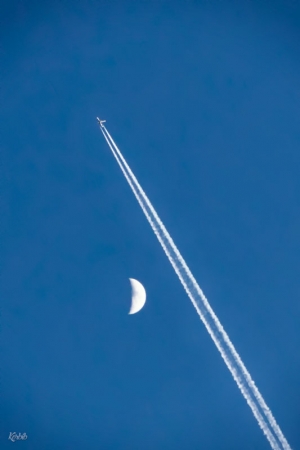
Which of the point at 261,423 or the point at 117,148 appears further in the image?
the point at 117,148

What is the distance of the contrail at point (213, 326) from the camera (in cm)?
2689

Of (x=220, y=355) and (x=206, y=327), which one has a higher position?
(x=206, y=327)

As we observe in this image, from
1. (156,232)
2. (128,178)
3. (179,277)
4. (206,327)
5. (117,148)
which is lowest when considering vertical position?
(206,327)

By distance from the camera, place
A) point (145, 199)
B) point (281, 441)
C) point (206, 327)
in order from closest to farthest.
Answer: point (281, 441), point (206, 327), point (145, 199)

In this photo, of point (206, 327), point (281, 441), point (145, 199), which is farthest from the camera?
point (145, 199)

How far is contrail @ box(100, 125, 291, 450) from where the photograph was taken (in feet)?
88.2

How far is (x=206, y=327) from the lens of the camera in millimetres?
28688

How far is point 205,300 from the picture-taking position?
28.8 m

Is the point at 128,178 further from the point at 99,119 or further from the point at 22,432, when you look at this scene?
the point at 22,432

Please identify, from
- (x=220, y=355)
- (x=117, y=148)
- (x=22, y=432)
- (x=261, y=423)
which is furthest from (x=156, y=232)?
(x=22, y=432)

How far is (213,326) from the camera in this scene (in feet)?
92.3

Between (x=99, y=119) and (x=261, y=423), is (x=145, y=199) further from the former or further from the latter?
(x=261, y=423)

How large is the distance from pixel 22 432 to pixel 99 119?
25.7 meters

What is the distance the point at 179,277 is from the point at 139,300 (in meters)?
3.73
